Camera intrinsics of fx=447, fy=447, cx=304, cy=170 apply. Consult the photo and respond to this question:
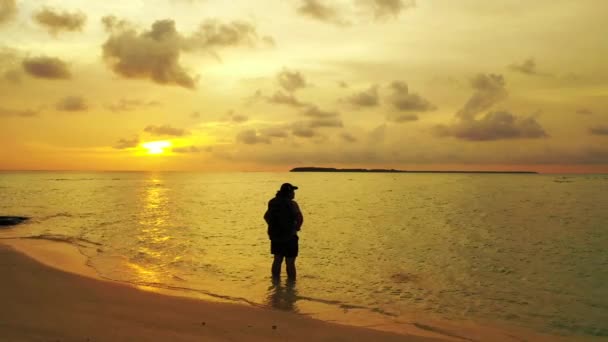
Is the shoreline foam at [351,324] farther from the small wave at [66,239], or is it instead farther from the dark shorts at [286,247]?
the small wave at [66,239]

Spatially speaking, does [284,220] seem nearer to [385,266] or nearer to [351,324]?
[351,324]

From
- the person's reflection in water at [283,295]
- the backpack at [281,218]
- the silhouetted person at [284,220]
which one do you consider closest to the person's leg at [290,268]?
the person's reflection in water at [283,295]

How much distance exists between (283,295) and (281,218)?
204 cm

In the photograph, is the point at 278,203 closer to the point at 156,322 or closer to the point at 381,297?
the point at 381,297

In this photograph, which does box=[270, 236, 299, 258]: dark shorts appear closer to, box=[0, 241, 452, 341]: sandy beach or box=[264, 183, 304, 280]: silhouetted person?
box=[264, 183, 304, 280]: silhouetted person

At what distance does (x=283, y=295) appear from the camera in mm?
11875

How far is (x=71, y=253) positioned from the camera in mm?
18234

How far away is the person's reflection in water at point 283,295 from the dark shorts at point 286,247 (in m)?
0.90

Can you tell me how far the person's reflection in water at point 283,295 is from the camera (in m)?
10.8

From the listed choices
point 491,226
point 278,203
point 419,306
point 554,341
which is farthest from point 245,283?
point 491,226

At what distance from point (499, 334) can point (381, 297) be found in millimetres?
3447

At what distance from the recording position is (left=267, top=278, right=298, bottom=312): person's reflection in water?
35.4 ft

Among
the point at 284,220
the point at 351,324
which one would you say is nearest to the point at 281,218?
the point at 284,220

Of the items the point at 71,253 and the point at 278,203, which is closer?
the point at 278,203
